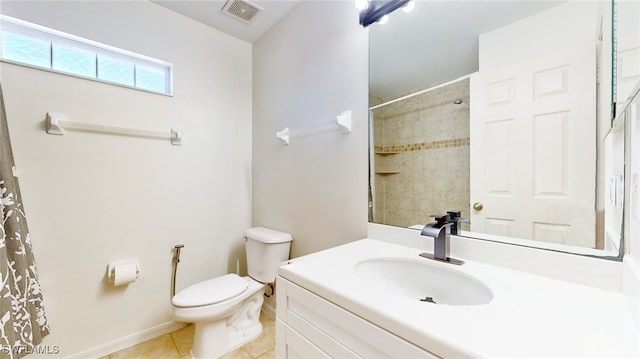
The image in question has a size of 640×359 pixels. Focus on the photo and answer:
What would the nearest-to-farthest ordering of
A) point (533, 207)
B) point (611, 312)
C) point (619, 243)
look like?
1. point (611, 312)
2. point (619, 243)
3. point (533, 207)

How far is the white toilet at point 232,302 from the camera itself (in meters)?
1.36

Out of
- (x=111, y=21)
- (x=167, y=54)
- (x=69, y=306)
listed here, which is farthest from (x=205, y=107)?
(x=69, y=306)

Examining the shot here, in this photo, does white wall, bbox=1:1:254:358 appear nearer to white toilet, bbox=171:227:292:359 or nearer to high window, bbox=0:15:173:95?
Answer: high window, bbox=0:15:173:95

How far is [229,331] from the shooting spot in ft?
5.17

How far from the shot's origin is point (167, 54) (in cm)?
173

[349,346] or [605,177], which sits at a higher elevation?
[605,177]

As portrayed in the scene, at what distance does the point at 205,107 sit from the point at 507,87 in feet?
6.25

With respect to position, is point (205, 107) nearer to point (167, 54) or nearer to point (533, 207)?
point (167, 54)

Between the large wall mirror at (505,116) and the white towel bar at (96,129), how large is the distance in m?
1.42

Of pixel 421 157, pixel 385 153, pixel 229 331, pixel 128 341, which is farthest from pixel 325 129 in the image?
pixel 128 341

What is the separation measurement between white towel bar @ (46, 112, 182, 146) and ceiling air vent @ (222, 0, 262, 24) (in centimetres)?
95

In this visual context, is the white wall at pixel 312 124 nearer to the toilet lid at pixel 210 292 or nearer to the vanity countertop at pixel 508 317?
the toilet lid at pixel 210 292

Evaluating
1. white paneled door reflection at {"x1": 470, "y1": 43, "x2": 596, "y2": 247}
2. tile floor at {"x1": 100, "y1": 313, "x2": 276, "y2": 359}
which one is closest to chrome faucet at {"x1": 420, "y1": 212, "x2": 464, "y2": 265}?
white paneled door reflection at {"x1": 470, "y1": 43, "x2": 596, "y2": 247}

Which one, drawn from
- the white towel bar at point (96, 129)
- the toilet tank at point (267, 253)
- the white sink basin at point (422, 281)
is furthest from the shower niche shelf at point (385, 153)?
the white towel bar at point (96, 129)
